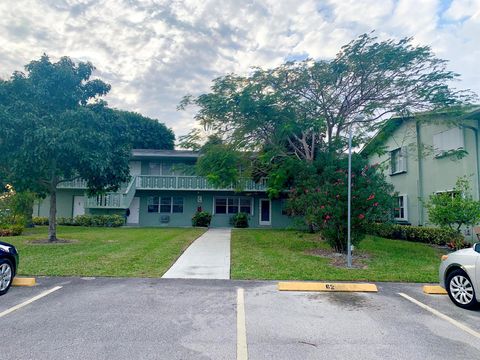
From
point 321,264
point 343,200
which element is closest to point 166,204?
point 343,200

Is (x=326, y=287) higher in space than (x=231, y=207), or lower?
lower

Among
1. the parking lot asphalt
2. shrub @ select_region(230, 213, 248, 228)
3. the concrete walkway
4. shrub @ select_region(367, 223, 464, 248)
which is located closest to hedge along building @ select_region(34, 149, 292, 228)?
shrub @ select_region(230, 213, 248, 228)

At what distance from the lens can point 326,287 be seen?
6.80 metres

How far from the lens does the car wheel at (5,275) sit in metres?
6.13

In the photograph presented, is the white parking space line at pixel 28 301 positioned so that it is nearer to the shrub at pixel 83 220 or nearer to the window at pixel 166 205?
the shrub at pixel 83 220

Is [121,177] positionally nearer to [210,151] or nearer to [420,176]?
[210,151]

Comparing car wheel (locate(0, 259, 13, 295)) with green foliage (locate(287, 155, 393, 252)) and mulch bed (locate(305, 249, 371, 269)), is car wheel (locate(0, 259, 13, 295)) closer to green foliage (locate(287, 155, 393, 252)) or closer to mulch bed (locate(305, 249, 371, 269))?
mulch bed (locate(305, 249, 371, 269))

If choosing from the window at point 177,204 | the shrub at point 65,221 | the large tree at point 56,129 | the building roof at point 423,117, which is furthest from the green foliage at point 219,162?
the shrub at point 65,221

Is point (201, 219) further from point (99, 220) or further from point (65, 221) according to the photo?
point (65, 221)

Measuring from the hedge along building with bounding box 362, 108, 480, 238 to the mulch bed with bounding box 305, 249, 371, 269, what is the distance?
2001mm

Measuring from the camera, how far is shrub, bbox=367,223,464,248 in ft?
34.7

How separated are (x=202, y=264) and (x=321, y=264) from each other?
3.25 m

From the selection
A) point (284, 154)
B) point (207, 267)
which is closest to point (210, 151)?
point (284, 154)

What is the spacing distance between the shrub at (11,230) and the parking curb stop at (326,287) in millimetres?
14976
